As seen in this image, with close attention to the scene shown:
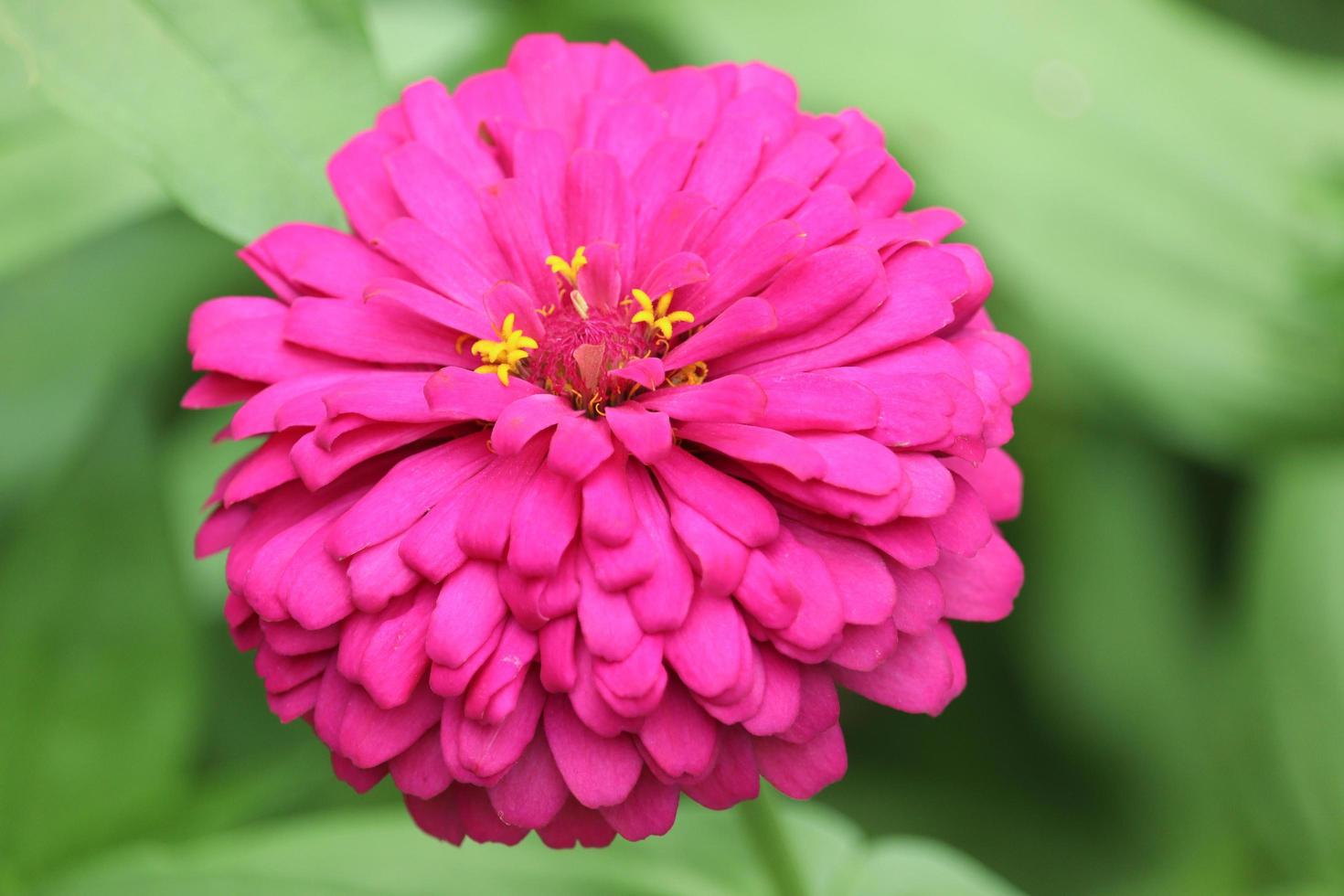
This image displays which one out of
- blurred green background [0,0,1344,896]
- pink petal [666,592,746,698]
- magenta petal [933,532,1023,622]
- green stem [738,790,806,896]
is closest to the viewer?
pink petal [666,592,746,698]

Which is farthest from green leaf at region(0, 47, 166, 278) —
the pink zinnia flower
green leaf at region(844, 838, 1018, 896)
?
green leaf at region(844, 838, 1018, 896)

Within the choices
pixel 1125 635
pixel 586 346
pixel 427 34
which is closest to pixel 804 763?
pixel 586 346

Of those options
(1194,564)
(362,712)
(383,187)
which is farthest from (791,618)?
(1194,564)

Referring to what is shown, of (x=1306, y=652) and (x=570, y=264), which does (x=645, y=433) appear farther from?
(x=1306, y=652)

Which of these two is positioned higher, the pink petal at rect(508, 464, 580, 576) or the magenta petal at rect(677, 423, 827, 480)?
the magenta petal at rect(677, 423, 827, 480)

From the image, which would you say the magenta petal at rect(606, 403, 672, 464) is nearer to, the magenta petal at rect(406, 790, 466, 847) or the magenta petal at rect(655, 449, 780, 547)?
the magenta petal at rect(655, 449, 780, 547)

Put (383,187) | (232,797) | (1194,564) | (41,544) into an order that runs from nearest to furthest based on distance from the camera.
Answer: (383,187) → (41,544) → (232,797) → (1194,564)

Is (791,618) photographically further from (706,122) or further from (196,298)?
(196,298)
